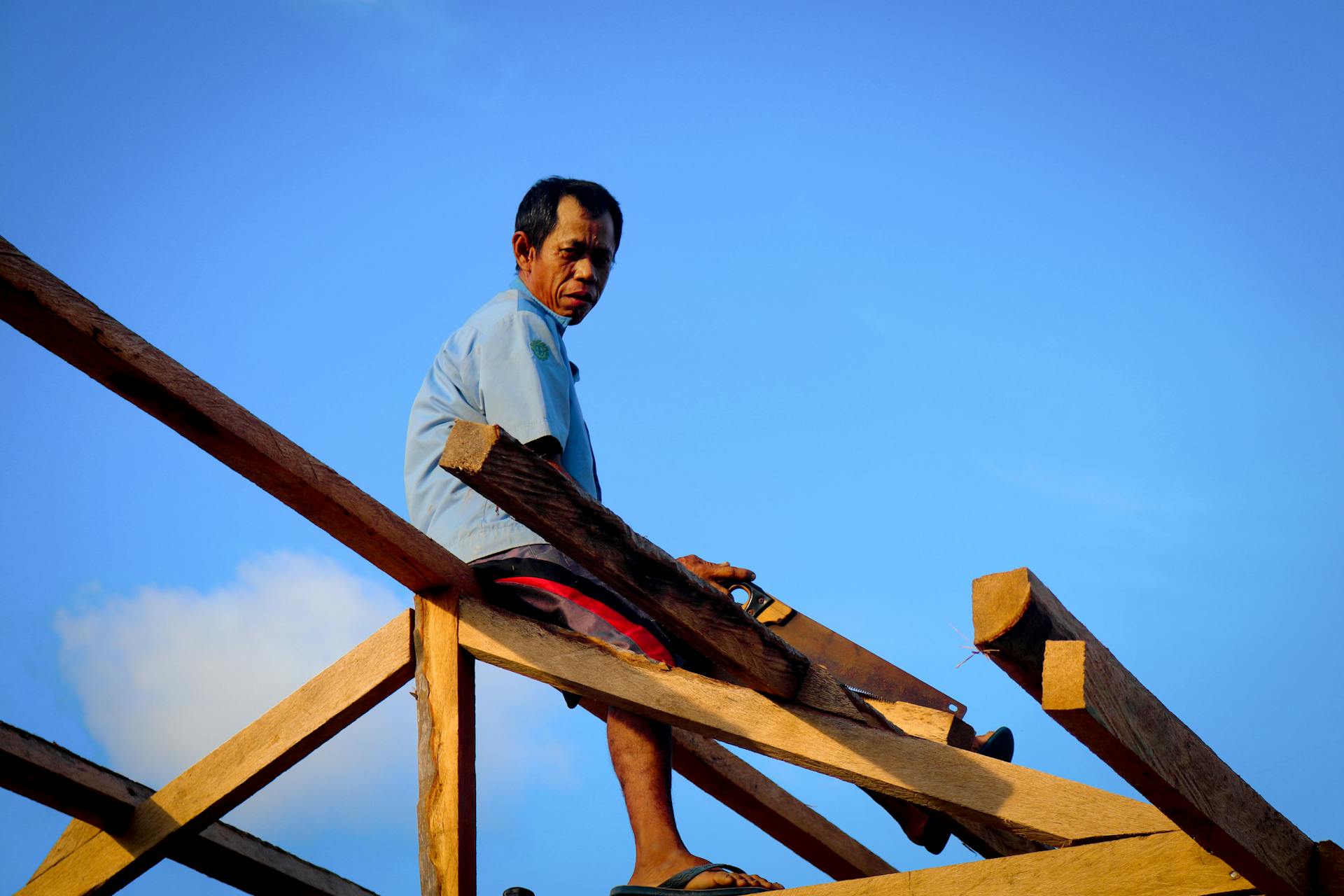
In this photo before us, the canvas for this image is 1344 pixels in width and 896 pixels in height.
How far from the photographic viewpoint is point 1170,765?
2.12 metres

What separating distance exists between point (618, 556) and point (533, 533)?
0.72 meters

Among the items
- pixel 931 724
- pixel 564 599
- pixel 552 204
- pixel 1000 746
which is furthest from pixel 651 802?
pixel 552 204

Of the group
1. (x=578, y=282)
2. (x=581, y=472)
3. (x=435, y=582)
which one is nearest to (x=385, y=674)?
(x=435, y=582)

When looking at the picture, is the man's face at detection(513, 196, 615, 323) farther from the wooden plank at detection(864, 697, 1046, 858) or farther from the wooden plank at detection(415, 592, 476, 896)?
the wooden plank at detection(864, 697, 1046, 858)

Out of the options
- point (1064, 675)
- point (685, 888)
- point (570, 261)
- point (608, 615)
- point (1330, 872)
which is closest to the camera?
point (1064, 675)

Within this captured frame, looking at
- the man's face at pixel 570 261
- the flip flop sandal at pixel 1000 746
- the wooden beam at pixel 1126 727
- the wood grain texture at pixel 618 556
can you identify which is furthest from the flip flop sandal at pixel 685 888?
the man's face at pixel 570 261

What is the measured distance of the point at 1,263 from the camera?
2.39m

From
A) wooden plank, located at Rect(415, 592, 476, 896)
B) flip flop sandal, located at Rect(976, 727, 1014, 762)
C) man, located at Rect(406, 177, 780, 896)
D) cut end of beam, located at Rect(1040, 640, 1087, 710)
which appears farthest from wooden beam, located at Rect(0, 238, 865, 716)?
cut end of beam, located at Rect(1040, 640, 1087, 710)

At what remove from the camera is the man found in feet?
9.91

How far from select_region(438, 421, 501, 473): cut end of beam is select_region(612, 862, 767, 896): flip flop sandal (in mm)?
1044

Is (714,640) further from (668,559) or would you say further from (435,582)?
(435,582)

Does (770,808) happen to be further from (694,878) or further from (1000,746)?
(694,878)

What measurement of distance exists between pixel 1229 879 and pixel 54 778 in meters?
2.92

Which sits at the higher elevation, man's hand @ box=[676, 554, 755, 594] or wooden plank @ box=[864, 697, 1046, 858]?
man's hand @ box=[676, 554, 755, 594]
